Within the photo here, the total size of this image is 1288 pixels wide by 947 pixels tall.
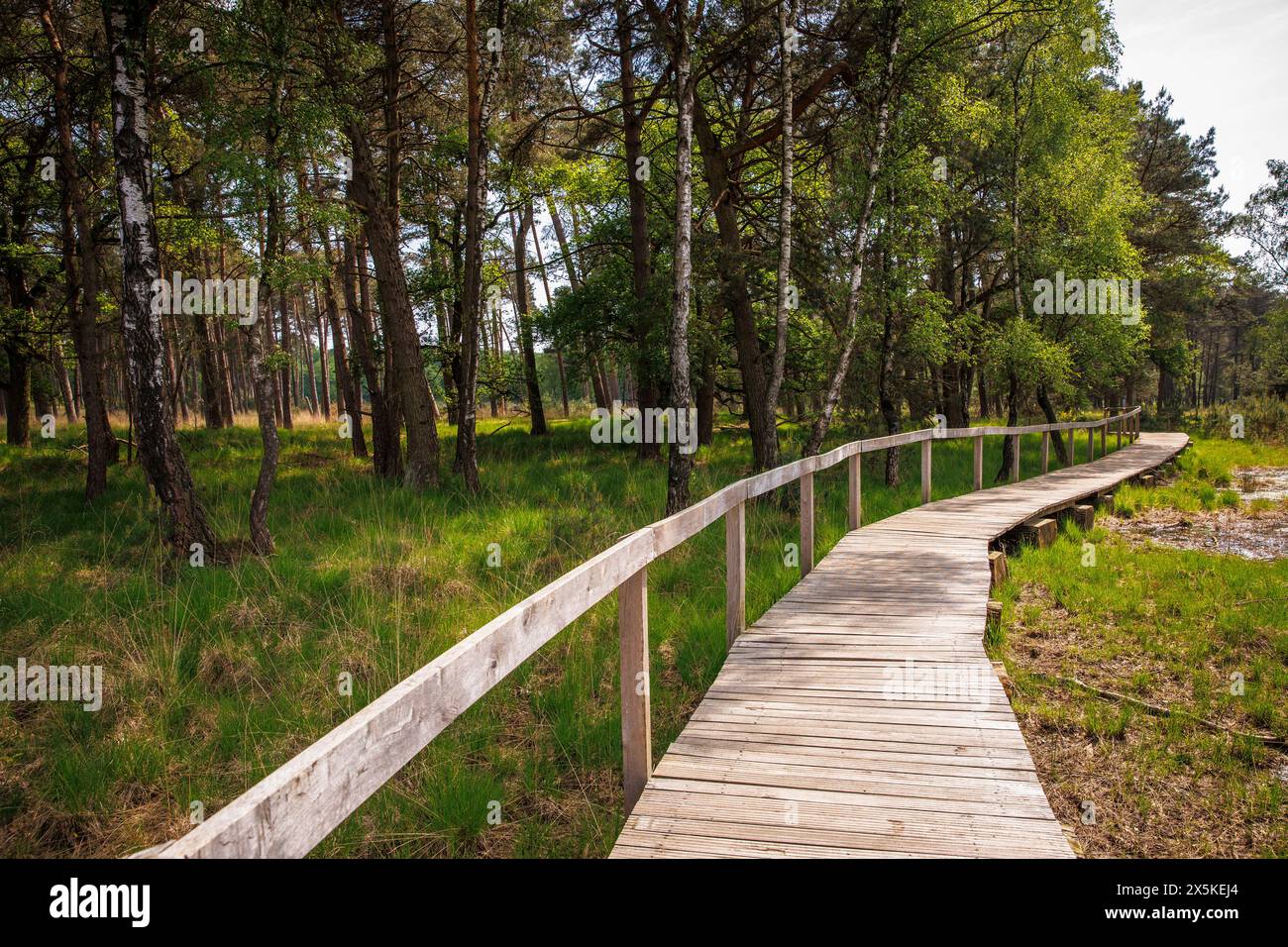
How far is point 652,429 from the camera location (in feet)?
55.3

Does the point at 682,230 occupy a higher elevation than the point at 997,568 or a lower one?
higher

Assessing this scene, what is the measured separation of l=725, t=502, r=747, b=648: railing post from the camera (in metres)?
5.13

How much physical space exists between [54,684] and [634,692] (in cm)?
487

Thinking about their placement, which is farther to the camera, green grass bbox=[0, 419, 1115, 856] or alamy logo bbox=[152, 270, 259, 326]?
alamy logo bbox=[152, 270, 259, 326]

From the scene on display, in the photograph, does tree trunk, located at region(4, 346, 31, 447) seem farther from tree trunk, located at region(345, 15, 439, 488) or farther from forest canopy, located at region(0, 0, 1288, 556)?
tree trunk, located at region(345, 15, 439, 488)

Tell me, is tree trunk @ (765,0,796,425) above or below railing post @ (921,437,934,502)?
above

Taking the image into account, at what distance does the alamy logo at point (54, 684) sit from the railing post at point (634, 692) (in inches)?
164

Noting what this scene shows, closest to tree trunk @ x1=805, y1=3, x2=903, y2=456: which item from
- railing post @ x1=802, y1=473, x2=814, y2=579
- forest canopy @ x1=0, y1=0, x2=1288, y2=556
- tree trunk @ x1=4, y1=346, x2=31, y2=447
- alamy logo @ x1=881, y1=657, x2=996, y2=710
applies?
forest canopy @ x1=0, y1=0, x2=1288, y2=556

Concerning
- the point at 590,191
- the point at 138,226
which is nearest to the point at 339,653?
the point at 138,226

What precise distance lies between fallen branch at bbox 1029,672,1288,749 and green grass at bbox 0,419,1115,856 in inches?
93.5

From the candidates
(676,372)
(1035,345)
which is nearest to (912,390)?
(1035,345)

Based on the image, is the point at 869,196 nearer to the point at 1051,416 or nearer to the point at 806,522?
the point at 806,522

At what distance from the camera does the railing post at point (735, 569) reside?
202 inches
